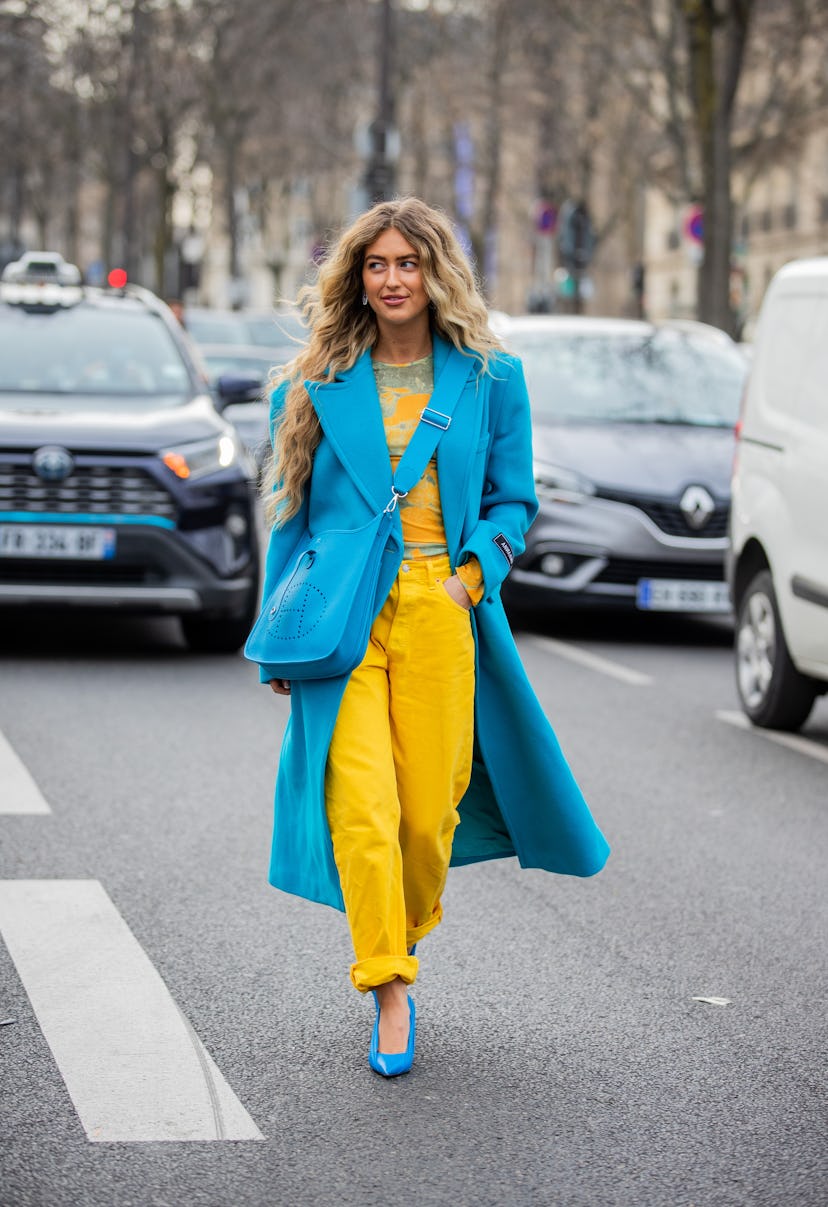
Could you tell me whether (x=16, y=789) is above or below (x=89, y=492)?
below

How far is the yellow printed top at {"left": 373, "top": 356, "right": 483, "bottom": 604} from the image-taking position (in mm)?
4387

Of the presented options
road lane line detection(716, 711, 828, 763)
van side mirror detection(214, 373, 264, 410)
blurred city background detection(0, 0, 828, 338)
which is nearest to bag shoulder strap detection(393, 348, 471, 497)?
road lane line detection(716, 711, 828, 763)

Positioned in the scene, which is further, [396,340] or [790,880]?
[790,880]

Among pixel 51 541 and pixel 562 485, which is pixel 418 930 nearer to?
pixel 51 541

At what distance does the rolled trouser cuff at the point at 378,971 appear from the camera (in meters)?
4.21

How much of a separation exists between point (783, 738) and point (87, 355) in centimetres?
423

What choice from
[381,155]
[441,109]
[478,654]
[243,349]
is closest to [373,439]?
[478,654]

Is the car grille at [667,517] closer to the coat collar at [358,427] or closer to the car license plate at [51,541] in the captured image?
Result: the car license plate at [51,541]

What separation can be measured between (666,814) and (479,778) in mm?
2635

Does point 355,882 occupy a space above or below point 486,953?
above

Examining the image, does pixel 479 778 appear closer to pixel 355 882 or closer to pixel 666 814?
pixel 355 882

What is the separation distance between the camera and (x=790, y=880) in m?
6.30

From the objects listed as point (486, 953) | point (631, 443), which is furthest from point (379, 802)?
point (631, 443)

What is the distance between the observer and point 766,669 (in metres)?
8.94
